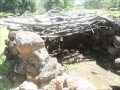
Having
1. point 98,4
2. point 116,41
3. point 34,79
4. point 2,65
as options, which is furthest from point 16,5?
point 34,79

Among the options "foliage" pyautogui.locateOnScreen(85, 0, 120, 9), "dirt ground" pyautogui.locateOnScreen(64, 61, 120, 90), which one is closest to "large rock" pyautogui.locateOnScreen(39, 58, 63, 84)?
"dirt ground" pyautogui.locateOnScreen(64, 61, 120, 90)

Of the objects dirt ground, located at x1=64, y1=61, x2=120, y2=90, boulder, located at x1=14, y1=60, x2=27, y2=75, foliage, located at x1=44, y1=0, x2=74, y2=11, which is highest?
boulder, located at x1=14, y1=60, x2=27, y2=75

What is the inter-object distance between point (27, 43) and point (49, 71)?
4.09 feet

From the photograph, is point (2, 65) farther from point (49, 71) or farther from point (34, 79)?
point (49, 71)

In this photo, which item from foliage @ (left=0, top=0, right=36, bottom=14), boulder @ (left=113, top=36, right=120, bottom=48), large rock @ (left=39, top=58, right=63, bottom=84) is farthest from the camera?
foliage @ (left=0, top=0, right=36, bottom=14)

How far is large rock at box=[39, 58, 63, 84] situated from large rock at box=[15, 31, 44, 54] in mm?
755

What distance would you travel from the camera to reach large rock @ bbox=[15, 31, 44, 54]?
7.84 meters

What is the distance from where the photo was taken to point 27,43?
7.84 m

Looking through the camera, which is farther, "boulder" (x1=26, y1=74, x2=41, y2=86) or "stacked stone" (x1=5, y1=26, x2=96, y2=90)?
"boulder" (x1=26, y1=74, x2=41, y2=86)

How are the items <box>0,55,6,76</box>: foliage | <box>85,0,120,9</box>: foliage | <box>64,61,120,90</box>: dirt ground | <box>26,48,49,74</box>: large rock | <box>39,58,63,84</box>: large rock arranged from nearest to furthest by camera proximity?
<box>39,58,63,84</box>: large rock
<box>26,48,49,74</box>: large rock
<box>64,61,120,90</box>: dirt ground
<box>0,55,6,76</box>: foliage
<box>85,0,120,9</box>: foliage

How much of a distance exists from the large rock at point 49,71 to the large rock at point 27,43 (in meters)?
0.76

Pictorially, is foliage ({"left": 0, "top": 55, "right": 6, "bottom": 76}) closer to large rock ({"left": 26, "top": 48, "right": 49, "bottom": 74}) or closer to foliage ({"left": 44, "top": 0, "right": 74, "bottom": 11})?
large rock ({"left": 26, "top": 48, "right": 49, "bottom": 74})

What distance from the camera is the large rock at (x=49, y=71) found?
775 centimetres

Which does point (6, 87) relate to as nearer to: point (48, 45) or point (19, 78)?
point (19, 78)
